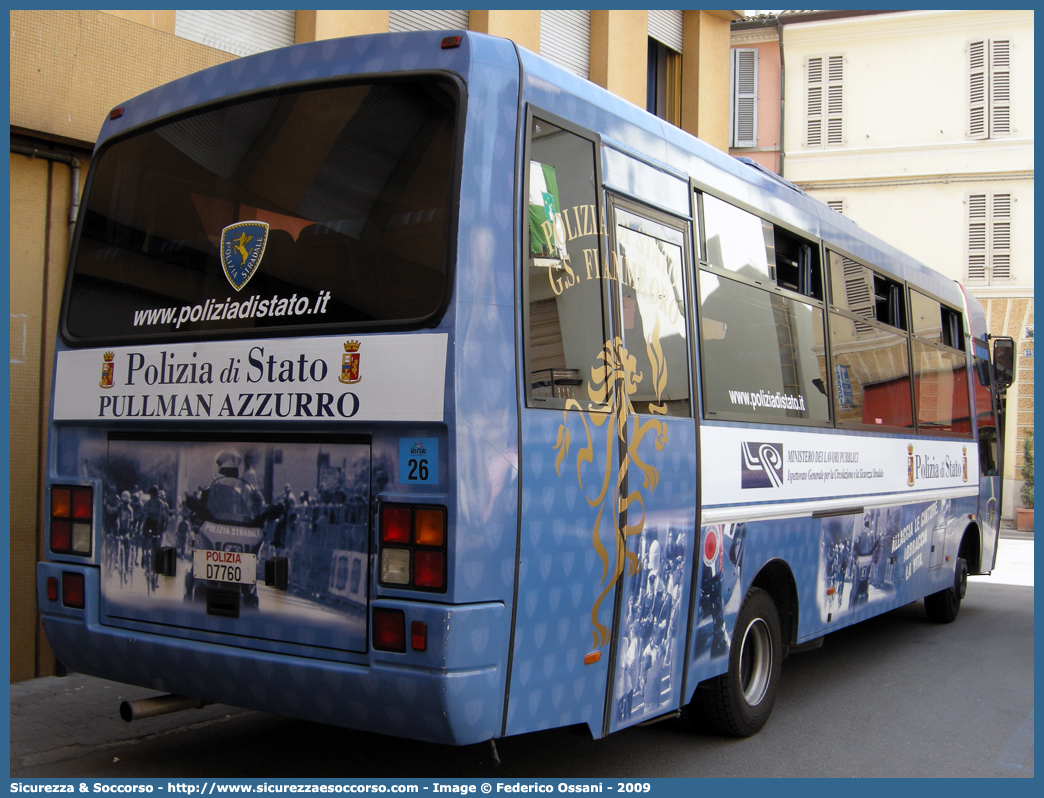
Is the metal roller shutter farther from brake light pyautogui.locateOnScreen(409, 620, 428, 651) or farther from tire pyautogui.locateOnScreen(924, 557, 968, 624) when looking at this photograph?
brake light pyautogui.locateOnScreen(409, 620, 428, 651)

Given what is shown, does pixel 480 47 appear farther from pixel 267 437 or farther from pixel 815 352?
pixel 815 352

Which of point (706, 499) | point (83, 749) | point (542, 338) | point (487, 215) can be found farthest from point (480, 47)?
point (83, 749)

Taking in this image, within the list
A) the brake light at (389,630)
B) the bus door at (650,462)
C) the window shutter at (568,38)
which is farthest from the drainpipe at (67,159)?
the window shutter at (568,38)

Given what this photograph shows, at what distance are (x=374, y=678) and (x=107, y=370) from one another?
201 centimetres

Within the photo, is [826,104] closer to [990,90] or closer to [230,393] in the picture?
[990,90]

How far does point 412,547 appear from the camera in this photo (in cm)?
366

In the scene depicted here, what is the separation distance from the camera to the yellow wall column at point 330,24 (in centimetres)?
838

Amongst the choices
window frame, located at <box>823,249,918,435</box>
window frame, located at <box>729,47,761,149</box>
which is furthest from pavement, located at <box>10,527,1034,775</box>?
window frame, located at <box>729,47,761,149</box>

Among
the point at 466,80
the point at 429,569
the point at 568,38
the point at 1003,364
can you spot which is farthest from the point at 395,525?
the point at 1003,364

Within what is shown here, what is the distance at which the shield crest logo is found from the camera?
4.24m

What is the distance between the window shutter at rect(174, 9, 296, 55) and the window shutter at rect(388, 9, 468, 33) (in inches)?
43.8

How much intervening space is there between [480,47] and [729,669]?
3.46m

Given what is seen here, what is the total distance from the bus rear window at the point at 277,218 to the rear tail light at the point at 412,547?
28.4 inches
